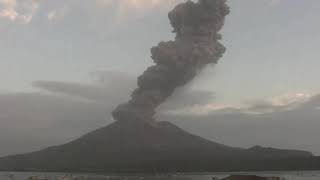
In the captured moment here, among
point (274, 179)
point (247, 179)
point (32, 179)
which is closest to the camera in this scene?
point (247, 179)

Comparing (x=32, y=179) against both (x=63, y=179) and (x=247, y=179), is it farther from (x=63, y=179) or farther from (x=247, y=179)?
(x=247, y=179)

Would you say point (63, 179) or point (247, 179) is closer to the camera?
point (247, 179)

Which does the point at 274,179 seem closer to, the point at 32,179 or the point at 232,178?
the point at 232,178

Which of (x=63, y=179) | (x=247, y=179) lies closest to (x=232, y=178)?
(x=247, y=179)

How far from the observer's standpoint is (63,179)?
120 metres

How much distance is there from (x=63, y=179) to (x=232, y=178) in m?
55.7

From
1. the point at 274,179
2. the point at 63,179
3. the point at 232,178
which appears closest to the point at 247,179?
the point at 232,178

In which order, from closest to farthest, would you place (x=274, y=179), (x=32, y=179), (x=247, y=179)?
(x=247, y=179)
(x=274, y=179)
(x=32, y=179)

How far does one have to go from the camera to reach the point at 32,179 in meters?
120

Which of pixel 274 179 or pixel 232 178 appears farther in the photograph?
pixel 274 179

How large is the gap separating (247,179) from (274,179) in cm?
2631

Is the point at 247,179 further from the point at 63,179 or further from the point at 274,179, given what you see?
the point at 63,179

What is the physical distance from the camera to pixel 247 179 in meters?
73.1

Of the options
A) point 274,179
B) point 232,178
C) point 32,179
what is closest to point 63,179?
point 32,179
